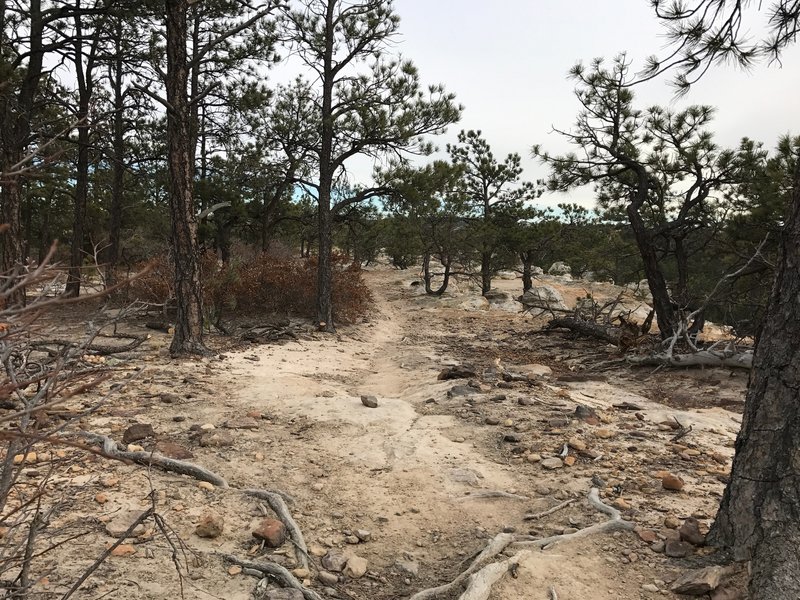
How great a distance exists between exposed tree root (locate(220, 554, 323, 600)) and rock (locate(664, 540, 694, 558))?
182cm

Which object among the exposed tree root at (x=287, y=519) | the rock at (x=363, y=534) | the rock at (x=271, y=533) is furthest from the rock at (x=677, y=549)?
the rock at (x=271, y=533)

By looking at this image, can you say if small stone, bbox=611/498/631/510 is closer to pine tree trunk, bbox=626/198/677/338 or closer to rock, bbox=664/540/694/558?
rock, bbox=664/540/694/558

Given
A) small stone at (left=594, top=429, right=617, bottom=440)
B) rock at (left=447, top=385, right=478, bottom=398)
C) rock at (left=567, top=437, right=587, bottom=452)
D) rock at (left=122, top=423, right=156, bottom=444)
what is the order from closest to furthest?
rock at (left=122, top=423, right=156, bottom=444)
rock at (left=567, top=437, right=587, bottom=452)
small stone at (left=594, top=429, right=617, bottom=440)
rock at (left=447, top=385, right=478, bottom=398)

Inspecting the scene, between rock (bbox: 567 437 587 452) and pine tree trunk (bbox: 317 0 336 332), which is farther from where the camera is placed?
pine tree trunk (bbox: 317 0 336 332)

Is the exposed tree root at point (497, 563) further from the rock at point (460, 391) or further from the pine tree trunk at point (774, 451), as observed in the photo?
the rock at point (460, 391)

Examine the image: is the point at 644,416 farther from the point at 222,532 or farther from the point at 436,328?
the point at 436,328

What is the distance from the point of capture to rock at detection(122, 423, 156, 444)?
4020mm

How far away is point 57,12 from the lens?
947 centimetres

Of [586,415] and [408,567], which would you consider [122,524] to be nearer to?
[408,567]

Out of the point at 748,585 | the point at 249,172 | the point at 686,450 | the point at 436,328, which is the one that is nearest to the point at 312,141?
the point at 249,172

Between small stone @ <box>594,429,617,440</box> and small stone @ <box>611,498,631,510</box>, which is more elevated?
small stone @ <box>594,429,617,440</box>

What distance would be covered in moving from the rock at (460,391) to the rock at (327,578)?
3.41 m

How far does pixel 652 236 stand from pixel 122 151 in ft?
40.4

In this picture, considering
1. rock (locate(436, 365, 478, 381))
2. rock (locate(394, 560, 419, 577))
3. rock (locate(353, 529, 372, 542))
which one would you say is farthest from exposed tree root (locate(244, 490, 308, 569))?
rock (locate(436, 365, 478, 381))
